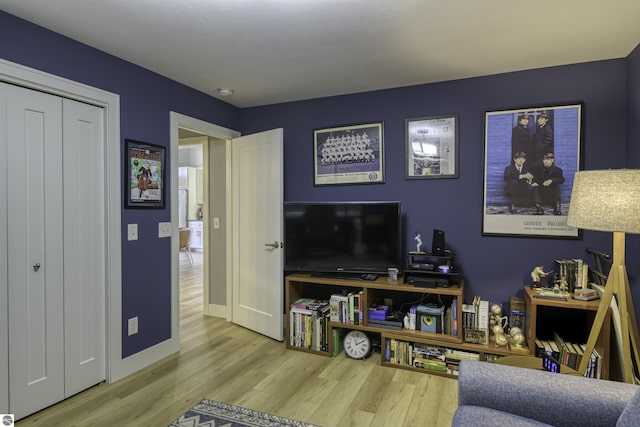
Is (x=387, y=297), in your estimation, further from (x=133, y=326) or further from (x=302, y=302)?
(x=133, y=326)

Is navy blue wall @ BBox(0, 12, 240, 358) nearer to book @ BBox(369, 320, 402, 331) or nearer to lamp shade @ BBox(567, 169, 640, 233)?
book @ BBox(369, 320, 402, 331)

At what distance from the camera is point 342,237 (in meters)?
3.27

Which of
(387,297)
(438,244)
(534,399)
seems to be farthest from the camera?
(387,297)

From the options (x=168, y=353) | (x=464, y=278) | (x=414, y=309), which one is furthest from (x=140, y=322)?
(x=464, y=278)

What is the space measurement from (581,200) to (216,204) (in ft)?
11.2

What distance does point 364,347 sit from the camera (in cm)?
310

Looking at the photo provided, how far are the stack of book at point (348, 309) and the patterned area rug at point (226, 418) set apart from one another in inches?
43.1

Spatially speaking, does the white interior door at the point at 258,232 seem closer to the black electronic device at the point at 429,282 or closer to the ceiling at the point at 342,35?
the ceiling at the point at 342,35

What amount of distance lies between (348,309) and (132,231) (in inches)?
72.4

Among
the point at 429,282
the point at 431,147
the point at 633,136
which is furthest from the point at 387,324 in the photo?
the point at 633,136

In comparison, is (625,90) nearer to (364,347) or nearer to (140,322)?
(364,347)

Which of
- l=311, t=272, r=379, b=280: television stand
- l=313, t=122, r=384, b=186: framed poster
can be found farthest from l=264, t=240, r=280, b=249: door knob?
l=313, t=122, r=384, b=186: framed poster

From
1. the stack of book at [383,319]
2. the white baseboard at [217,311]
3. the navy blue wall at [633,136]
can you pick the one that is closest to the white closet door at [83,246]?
the white baseboard at [217,311]

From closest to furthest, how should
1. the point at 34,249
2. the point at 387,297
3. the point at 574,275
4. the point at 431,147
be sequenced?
the point at 34,249 → the point at 574,275 → the point at 431,147 → the point at 387,297
